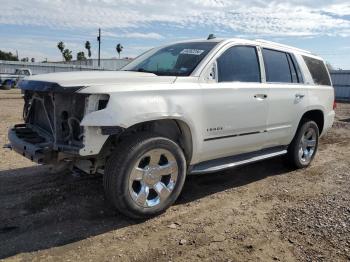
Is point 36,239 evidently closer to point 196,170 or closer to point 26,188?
point 26,188

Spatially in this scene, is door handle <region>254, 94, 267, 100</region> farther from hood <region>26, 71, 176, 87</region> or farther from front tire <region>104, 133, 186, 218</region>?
front tire <region>104, 133, 186, 218</region>

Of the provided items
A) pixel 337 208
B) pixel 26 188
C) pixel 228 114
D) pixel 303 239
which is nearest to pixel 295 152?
pixel 337 208

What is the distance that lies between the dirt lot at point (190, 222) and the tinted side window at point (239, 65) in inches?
60.2

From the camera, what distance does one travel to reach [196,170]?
4867 millimetres

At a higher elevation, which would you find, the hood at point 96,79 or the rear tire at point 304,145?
the hood at point 96,79

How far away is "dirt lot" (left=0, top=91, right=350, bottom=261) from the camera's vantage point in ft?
12.3

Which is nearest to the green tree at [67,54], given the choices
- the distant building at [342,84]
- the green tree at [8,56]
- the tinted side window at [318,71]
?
the green tree at [8,56]

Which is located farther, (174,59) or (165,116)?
(174,59)

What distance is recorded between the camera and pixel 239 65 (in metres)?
5.31

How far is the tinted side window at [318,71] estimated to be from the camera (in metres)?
6.82

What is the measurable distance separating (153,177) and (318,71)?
4.12 metres

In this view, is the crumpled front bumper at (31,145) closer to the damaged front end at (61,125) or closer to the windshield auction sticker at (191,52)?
the damaged front end at (61,125)

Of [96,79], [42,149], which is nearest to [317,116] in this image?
[96,79]

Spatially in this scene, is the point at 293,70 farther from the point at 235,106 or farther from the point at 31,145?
the point at 31,145
